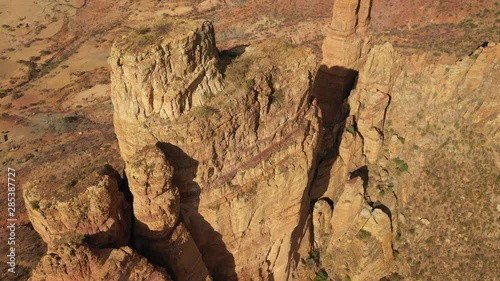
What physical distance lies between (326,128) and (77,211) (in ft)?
81.6

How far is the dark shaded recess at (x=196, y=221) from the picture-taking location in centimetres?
2359

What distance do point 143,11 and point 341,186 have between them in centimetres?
8903

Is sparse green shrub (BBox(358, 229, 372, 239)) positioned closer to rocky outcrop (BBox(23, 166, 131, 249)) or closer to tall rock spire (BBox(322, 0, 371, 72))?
tall rock spire (BBox(322, 0, 371, 72))

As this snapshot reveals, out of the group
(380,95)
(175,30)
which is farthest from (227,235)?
(380,95)

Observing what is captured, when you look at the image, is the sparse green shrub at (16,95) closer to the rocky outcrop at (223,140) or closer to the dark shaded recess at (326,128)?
the dark shaded recess at (326,128)

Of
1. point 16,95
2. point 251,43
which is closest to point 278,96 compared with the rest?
point 251,43

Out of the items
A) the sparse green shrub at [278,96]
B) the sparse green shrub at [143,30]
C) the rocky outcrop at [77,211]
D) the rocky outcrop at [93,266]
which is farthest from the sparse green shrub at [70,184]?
the sparse green shrub at [278,96]

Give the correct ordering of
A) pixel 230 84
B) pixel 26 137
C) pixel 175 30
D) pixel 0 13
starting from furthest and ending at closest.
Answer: pixel 0 13 < pixel 26 137 < pixel 230 84 < pixel 175 30

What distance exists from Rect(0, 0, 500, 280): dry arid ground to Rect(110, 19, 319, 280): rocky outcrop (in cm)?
382

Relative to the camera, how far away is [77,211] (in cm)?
2033

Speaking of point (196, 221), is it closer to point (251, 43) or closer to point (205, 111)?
point (205, 111)

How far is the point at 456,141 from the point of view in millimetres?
39906

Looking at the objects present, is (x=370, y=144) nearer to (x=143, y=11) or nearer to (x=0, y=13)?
(x=143, y=11)

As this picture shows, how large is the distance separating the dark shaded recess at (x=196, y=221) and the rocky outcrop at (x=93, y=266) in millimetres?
4866
